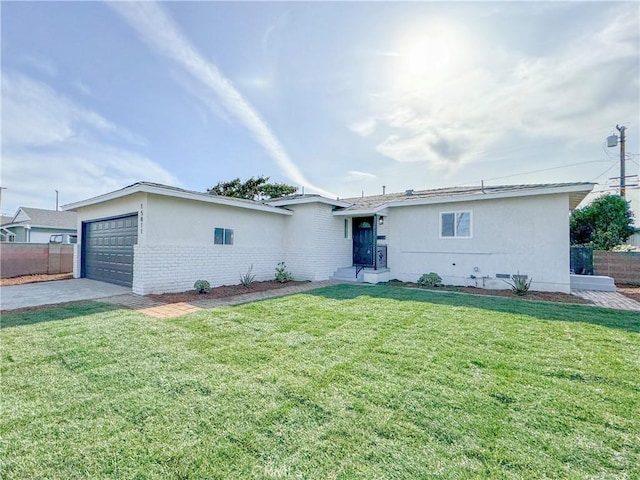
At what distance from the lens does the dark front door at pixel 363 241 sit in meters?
13.7

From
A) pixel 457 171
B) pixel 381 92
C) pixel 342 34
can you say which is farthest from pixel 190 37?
pixel 457 171

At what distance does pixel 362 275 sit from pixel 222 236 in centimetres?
567

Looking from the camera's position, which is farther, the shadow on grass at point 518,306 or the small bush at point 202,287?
the small bush at point 202,287

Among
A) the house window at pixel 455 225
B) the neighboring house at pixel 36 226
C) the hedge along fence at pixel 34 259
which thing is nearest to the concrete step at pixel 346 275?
the house window at pixel 455 225

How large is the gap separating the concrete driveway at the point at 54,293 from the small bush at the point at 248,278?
3480 mm

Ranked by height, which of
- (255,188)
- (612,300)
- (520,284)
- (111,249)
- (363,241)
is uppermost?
(255,188)

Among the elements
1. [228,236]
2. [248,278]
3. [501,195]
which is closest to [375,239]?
[501,195]

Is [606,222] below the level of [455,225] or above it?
above

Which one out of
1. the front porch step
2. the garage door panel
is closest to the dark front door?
the front porch step

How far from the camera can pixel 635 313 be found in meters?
6.54

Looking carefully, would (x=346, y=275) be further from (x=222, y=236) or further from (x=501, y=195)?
(x=501, y=195)

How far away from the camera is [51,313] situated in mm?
6188

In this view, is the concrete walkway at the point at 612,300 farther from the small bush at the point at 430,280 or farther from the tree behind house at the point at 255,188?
the tree behind house at the point at 255,188

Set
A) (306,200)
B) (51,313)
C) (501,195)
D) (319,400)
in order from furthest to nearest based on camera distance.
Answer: (306,200) < (501,195) < (51,313) < (319,400)
